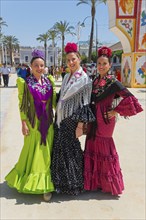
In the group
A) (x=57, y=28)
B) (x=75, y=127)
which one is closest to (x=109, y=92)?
(x=75, y=127)

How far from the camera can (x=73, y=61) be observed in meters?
2.57

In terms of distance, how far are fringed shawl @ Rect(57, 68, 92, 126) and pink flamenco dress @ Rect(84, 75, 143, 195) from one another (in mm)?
157

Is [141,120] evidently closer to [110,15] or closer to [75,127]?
[75,127]

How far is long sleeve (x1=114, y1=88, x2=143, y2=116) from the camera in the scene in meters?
2.56

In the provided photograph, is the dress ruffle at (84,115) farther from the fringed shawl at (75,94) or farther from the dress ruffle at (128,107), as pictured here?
the dress ruffle at (128,107)

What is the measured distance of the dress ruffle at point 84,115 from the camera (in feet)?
8.36

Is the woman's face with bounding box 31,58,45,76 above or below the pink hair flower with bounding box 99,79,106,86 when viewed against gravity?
above

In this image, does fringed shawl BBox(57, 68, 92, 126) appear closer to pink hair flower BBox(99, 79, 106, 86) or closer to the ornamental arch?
pink hair flower BBox(99, 79, 106, 86)

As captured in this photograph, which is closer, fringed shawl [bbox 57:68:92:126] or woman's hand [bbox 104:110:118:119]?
fringed shawl [bbox 57:68:92:126]

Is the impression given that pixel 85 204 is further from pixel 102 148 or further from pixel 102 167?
pixel 102 148

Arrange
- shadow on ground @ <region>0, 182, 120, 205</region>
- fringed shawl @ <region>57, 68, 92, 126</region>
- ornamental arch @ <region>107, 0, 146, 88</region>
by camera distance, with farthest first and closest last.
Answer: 1. ornamental arch @ <region>107, 0, 146, 88</region>
2. shadow on ground @ <region>0, 182, 120, 205</region>
3. fringed shawl @ <region>57, 68, 92, 126</region>

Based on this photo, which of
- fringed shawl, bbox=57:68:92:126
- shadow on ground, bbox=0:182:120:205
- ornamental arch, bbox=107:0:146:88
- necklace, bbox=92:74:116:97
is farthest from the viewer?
ornamental arch, bbox=107:0:146:88

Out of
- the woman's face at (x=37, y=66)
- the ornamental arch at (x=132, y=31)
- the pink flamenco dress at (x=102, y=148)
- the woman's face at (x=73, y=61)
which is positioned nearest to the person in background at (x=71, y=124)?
the woman's face at (x=73, y=61)

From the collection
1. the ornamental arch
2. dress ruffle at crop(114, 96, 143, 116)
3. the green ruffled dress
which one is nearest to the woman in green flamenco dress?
the green ruffled dress
